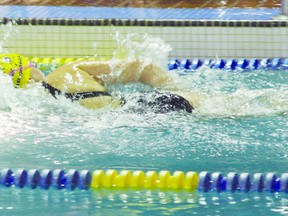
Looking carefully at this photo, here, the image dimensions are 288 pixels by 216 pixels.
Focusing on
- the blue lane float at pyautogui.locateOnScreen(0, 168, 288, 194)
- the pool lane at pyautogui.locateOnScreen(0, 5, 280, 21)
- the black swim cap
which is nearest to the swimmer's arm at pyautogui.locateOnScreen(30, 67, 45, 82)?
the black swim cap

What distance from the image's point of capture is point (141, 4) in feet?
29.4

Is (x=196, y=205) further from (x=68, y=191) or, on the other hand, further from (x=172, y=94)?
(x=172, y=94)

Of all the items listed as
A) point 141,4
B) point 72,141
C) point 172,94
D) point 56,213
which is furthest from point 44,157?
point 141,4

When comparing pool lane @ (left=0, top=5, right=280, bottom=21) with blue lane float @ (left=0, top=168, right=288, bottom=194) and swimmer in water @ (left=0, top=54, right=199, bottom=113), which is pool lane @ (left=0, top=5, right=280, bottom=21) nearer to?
swimmer in water @ (left=0, top=54, right=199, bottom=113)

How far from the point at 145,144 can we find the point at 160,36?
276 cm

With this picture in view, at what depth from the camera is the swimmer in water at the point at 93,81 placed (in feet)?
18.5

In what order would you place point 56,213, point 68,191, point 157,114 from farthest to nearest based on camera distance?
point 157,114 < point 68,191 < point 56,213

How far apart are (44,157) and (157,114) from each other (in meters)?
1.04

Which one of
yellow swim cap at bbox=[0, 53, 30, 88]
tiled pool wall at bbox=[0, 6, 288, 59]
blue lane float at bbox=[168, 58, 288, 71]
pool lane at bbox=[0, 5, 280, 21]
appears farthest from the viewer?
pool lane at bbox=[0, 5, 280, 21]

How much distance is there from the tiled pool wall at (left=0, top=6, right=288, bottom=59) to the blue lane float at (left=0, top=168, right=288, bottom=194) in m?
3.24

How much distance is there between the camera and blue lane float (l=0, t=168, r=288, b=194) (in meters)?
4.34

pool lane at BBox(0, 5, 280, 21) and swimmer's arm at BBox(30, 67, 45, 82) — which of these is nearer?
swimmer's arm at BBox(30, 67, 45, 82)

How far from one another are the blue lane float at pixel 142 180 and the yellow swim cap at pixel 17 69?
1164mm

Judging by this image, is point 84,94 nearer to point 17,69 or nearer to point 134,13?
point 17,69
